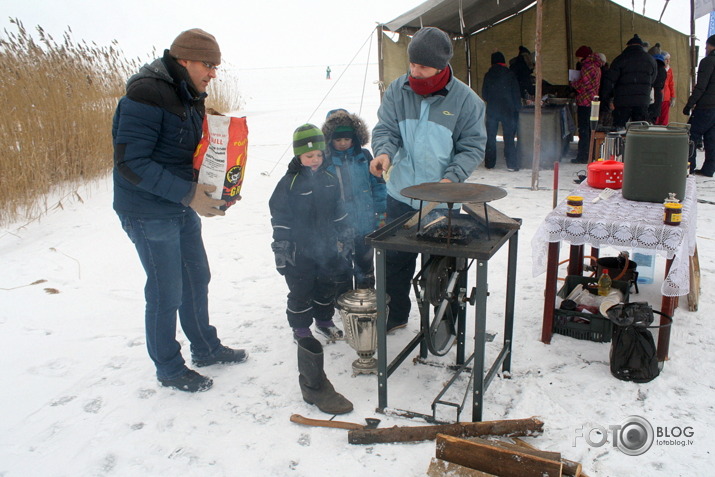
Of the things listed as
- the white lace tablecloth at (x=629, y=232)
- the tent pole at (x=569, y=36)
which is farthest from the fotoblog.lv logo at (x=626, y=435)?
the tent pole at (x=569, y=36)

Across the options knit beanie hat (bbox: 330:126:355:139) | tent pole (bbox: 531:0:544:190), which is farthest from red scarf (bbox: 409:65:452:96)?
tent pole (bbox: 531:0:544:190)

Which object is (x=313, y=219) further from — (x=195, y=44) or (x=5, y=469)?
(x=5, y=469)

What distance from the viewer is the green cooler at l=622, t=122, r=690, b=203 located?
3.13 metres

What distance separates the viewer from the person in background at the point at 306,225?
10.1 feet

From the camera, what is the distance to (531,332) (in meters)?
3.44

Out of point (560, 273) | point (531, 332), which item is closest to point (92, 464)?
point (531, 332)

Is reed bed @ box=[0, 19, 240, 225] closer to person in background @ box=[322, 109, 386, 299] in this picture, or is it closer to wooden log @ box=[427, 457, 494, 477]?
person in background @ box=[322, 109, 386, 299]

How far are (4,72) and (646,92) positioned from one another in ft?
27.1

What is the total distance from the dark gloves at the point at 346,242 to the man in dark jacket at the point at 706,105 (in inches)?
241

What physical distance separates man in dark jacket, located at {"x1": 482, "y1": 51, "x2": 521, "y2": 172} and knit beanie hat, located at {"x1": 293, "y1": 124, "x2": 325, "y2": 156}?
5.82m

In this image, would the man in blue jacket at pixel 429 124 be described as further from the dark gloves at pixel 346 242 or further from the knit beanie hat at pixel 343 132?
the dark gloves at pixel 346 242

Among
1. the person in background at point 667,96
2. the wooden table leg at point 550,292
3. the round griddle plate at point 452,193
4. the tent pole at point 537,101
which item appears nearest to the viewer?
the round griddle plate at point 452,193

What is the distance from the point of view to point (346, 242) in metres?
3.37

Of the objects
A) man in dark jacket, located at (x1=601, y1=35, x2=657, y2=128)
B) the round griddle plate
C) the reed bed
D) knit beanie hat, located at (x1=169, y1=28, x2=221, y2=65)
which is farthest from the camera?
man in dark jacket, located at (x1=601, y1=35, x2=657, y2=128)
